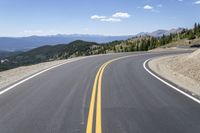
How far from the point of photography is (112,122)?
7797 millimetres

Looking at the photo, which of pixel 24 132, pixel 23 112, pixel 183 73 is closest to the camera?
pixel 24 132

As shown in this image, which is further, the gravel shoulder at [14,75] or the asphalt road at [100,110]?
the gravel shoulder at [14,75]

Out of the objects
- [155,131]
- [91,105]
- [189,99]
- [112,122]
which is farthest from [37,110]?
[189,99]

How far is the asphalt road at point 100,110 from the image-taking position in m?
7.36

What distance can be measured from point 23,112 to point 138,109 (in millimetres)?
3313

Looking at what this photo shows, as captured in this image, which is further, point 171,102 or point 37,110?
point 171,102

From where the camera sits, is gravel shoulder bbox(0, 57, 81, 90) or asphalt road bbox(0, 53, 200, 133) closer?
asphalt road bbox(0, 53, 200, 133)

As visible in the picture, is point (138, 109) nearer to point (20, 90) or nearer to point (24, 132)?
point (24, 132)

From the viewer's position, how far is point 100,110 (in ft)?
30.0

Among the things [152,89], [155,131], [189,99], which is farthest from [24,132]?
[152,89]

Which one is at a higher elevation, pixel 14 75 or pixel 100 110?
pixel 100 110

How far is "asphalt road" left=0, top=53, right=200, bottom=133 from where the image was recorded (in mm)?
7359

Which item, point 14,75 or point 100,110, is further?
point 14,75

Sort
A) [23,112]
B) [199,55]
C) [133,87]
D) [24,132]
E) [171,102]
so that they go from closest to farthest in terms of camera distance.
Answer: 1. [24,132]
2. [23,112]
3. [171,102]
4. [133,87]
5. [199,55]
